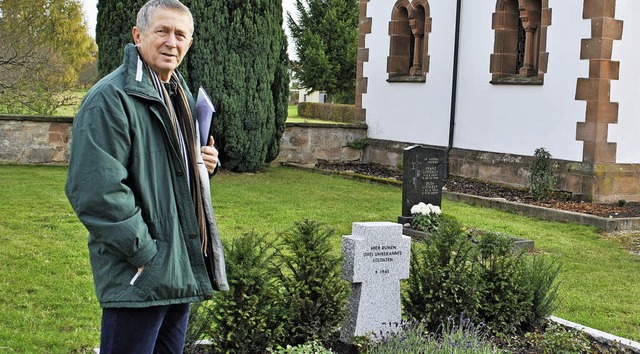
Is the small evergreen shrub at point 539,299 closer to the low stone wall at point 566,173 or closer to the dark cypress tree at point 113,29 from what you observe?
the low stone wall at point 566,173

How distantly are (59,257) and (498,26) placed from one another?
10959 mm

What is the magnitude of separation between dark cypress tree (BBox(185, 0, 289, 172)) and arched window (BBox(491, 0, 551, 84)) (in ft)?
14.4

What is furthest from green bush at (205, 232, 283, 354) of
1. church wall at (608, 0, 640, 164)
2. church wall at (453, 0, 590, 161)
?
church wall at (608, 0, 640, 164)

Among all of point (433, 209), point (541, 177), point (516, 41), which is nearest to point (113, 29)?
point (516, 41)

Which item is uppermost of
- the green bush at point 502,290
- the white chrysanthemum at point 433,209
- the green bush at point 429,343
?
the white chrysanthemum at point 433,209

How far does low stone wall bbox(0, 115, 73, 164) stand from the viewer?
1642 centimetres

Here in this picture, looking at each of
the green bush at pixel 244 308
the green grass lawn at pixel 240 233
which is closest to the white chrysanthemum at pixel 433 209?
the green grass lawn at pixel 240 233

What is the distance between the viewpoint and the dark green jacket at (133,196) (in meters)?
3.14

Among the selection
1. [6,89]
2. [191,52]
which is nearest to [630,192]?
[191,52]

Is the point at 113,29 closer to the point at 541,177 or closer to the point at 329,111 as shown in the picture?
the point at 541,177

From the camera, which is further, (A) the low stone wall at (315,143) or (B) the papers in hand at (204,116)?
(A) the low stone wall at (315,143)

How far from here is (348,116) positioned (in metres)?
36.4

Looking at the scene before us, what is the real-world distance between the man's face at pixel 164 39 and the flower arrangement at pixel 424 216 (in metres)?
7.95

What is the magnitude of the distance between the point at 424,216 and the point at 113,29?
26.1 ft
